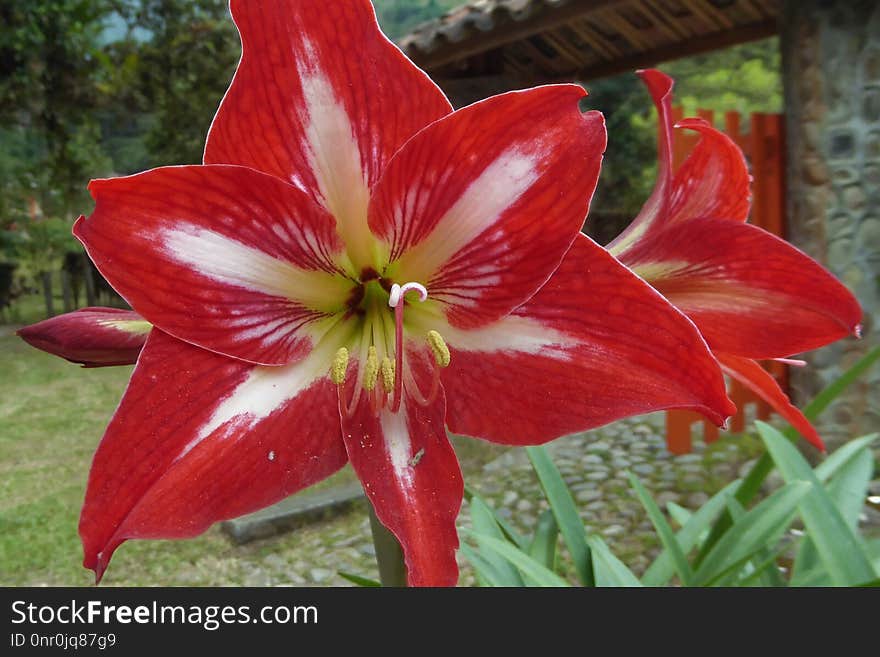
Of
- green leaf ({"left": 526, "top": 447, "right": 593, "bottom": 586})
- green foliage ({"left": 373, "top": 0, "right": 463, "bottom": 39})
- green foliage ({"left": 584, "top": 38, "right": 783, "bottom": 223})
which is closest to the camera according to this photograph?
green leaf ({"left": 526, "top": 447, "right": 593, "bottom": 586})

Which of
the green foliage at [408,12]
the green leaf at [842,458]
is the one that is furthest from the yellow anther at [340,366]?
the green foliage at [408,12]

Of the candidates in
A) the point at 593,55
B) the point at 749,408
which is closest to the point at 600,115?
the point at 593,55

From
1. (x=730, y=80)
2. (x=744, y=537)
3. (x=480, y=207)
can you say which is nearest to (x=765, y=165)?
(x=744, y=537)

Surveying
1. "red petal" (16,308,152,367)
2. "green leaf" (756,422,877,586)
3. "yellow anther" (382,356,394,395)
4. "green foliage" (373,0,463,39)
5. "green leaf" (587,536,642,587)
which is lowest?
"green leaf" (587,536,642,587)

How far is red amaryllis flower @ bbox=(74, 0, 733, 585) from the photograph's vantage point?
26cm

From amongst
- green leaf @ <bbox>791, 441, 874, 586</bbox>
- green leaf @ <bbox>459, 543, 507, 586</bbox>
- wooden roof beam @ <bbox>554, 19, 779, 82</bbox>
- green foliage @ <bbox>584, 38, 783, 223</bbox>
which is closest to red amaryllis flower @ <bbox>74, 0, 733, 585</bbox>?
green leaf @ <bbox>459, 543, 507, 586</bbox>

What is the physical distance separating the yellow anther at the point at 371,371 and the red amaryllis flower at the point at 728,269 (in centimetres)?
12

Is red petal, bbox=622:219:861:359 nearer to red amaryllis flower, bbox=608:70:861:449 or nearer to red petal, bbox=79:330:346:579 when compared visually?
red amaryllis flower, bbox=608:70:861:449

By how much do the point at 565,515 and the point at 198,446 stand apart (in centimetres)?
80

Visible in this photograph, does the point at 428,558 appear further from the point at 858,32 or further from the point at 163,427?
the point at 858,32

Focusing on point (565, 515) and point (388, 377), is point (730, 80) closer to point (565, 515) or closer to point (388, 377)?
point (565, 515)

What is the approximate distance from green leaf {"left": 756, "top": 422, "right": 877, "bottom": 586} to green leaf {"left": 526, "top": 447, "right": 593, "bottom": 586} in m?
0.26

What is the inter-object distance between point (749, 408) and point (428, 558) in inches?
125

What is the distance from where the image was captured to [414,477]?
0.93ft
